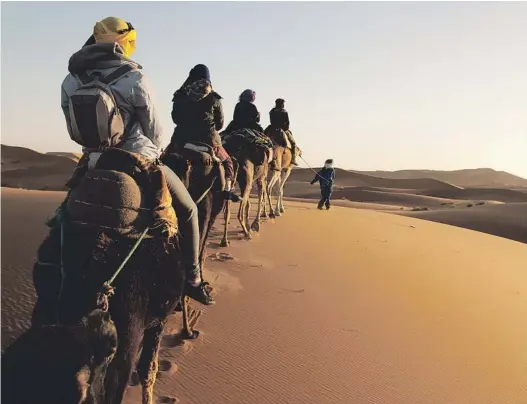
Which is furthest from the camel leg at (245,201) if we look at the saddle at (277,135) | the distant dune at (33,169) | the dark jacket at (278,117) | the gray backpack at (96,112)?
the distant dune at (33,169)

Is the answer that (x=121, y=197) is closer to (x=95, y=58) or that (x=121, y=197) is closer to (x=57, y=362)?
(x=95, y=58)

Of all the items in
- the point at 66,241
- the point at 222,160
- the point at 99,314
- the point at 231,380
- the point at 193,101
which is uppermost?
the point at 193,101

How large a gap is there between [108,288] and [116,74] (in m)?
1.30

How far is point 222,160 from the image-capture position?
6215 mm

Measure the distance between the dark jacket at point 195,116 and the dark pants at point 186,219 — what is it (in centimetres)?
214

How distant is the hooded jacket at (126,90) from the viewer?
10.2 ft

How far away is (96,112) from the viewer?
302cm

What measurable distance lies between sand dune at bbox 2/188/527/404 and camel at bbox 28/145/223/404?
1255 millimetres

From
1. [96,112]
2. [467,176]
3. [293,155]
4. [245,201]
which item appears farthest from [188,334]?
[467,176]

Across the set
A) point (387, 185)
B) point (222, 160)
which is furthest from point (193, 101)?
point (387, 185)

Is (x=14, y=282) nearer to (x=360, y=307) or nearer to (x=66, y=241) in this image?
(x=66, y=241)

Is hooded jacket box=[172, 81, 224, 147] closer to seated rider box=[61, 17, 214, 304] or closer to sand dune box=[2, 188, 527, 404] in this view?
sand dune box=[2, 188, 527, 404]

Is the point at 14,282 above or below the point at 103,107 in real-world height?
below

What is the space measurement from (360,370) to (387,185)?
2804 inches
